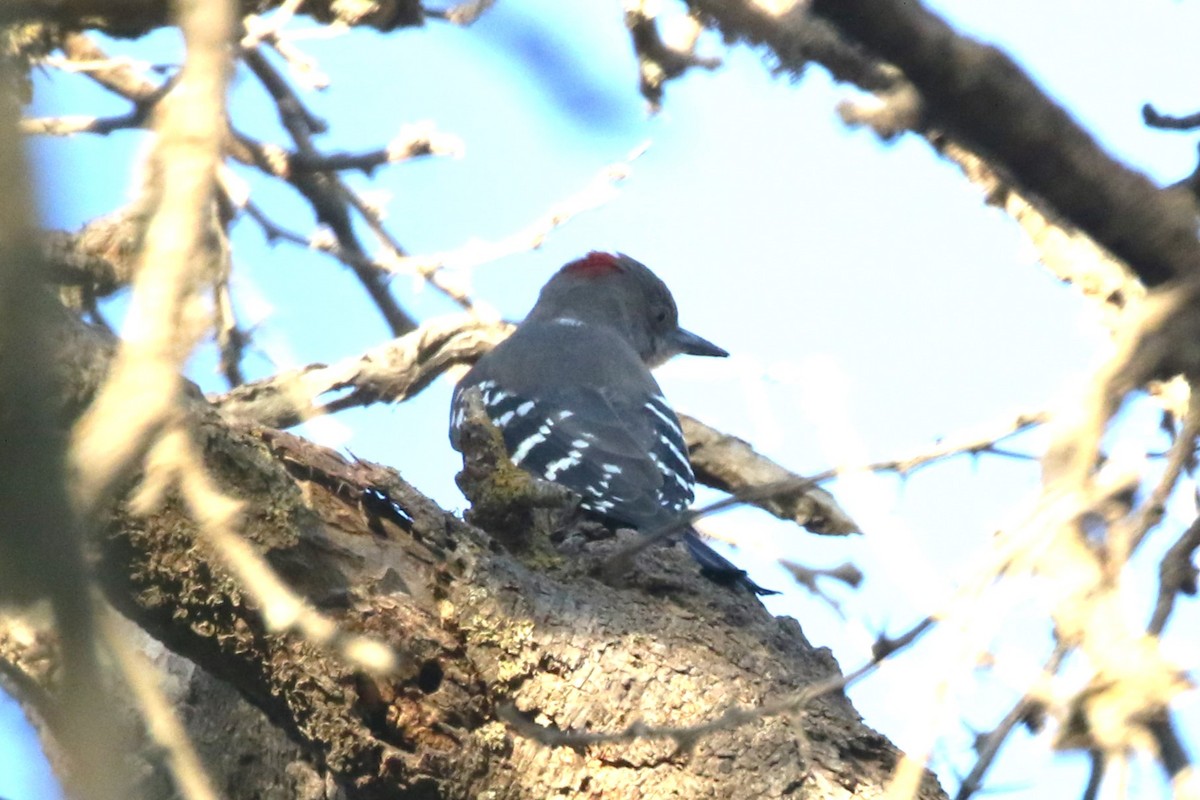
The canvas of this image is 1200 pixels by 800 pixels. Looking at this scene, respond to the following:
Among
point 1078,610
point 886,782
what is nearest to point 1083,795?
point 1078,610

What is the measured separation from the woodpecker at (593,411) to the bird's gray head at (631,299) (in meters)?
0.01

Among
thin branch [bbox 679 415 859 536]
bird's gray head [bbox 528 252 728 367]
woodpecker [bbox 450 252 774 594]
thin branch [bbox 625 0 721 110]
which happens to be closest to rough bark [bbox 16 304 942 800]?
woodpecker [bbox 450 252 774 594]

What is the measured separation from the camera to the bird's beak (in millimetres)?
7672

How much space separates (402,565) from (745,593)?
2.79ft

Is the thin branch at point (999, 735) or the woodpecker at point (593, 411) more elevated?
the woodpecker at point (593, 411)

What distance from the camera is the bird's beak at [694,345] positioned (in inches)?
302

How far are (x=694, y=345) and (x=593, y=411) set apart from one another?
226cm

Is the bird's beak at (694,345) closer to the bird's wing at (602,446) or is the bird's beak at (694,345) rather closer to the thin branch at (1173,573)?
the bird's wing at (602,446)

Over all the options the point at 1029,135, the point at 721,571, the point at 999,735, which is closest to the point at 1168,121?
the point at 1029,135

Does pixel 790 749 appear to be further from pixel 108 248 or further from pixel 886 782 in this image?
pixel 108 248

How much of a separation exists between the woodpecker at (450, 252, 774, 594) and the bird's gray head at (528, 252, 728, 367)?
12mm

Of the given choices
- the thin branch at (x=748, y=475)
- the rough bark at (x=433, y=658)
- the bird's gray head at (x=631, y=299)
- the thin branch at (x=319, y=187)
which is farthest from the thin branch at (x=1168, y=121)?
the bird's gray head at (x=631, y=299)

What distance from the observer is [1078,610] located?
159 cm

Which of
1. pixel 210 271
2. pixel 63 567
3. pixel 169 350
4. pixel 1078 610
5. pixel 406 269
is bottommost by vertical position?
pixel 63 567
